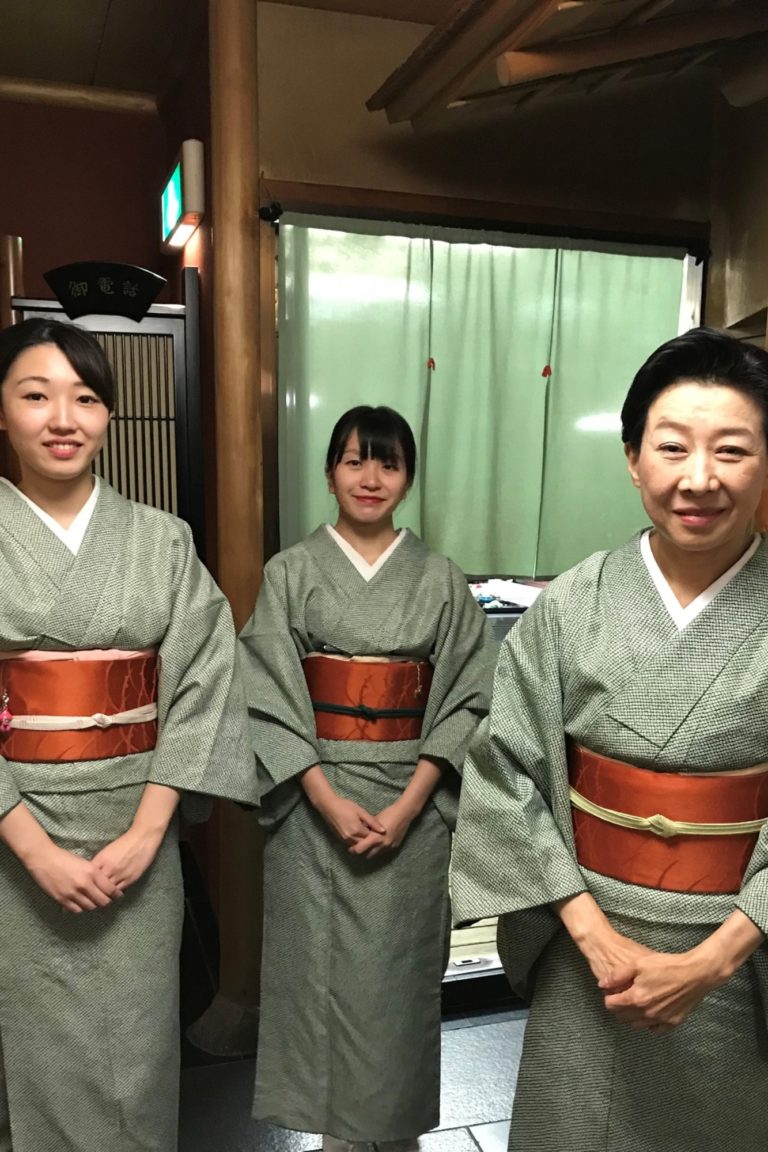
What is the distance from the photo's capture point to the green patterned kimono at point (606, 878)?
1.45 m

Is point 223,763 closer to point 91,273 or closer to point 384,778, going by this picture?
point 384,778

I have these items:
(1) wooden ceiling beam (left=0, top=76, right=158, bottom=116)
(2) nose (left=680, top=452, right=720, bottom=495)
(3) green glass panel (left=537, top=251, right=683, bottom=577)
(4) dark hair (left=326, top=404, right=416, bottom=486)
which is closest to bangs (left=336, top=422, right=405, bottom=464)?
(4) dark hair (left=326, top=404, right=416, bottom=486)

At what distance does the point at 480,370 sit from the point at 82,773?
2222mm

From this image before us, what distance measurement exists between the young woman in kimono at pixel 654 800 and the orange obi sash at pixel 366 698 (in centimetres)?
71

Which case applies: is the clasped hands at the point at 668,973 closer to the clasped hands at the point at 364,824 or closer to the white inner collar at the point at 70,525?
the clasped hands at the point at 364,824

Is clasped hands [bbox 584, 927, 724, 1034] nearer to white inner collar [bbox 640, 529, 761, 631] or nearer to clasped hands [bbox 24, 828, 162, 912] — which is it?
white inner collar [bbox 640, 529, 761, 631]

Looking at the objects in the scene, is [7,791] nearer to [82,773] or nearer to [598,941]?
[82,773]

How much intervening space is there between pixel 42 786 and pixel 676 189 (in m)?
3.05

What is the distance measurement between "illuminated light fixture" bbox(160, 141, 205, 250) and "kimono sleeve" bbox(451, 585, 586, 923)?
2.37 metres

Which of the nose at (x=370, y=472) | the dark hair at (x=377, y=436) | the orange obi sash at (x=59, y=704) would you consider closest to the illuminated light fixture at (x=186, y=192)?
the dark hair at (x=377, y=436)

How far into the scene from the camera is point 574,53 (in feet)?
7.82

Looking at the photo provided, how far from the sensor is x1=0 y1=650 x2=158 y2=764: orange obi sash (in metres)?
1.78

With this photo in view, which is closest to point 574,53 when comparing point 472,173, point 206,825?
point 472,173

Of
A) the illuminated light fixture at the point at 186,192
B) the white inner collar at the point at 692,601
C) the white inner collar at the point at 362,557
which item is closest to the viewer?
the white inner collar at the point at 692,601
